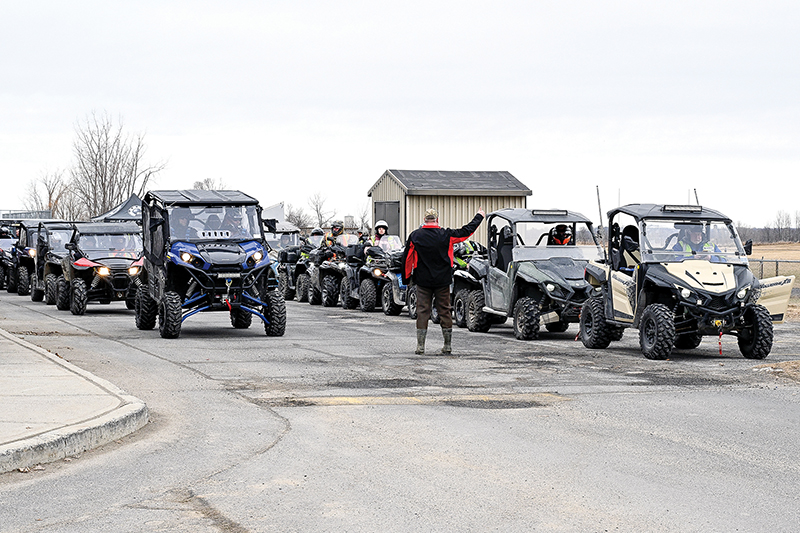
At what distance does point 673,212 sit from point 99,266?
1370 centimetres

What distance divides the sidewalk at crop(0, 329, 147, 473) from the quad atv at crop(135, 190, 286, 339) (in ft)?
17.4

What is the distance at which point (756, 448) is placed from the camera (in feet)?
25.4

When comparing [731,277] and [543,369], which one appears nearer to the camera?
[543,369]

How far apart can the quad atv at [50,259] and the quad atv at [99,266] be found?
115cm

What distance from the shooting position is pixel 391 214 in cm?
3909

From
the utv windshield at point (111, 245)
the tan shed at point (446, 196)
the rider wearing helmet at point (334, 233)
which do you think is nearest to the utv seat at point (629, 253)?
the rider wearing helmet at point (334, 233)

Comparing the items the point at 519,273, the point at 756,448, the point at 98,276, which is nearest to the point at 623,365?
the point at 519,273

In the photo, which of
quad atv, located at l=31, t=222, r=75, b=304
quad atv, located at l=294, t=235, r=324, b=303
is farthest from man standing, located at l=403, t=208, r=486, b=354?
quad atv, located at l=294, t=235, r=324, b=303

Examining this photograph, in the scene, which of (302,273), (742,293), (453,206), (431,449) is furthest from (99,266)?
(431,449)

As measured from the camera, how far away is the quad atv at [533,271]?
54.9 feet

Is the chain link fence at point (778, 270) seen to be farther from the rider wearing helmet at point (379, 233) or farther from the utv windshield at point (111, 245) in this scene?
the utv windshield at point (111, 245)

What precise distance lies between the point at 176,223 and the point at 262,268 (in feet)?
5.18

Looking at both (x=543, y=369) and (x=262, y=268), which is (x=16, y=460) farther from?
(x=262, y=268)

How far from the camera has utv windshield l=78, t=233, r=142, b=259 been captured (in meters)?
24.6
